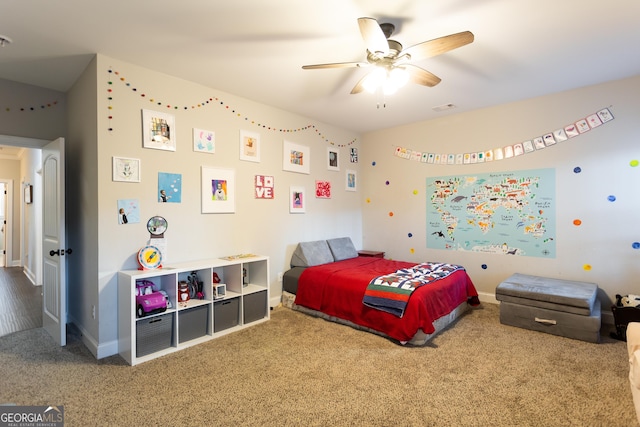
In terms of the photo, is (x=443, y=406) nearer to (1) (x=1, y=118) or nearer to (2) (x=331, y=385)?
(2) (x=331, y=385)

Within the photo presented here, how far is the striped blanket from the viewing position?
2.90m

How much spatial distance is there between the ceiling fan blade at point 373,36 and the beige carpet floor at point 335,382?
2.29 meters

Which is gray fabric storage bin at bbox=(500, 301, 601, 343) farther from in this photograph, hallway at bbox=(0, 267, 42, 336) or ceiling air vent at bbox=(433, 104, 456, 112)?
hallway at bbox=(0, 267, 42, 336)

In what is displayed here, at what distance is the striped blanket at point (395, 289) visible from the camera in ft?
9.50

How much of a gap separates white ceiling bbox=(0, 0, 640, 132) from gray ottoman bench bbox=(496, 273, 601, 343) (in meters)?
2.12

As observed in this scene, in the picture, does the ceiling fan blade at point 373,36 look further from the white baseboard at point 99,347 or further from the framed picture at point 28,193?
the framed picture at point 28,193

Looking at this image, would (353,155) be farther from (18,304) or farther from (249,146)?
(18,304)

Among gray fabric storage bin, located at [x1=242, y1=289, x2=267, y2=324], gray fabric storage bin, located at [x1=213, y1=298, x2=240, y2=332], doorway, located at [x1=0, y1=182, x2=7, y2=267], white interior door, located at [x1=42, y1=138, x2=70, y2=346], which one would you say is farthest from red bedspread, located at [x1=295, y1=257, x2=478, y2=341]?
doorway, located at [x1=0, y1=182, x2=7, y2=267]

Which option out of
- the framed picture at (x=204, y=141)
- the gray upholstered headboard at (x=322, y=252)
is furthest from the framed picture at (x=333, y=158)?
the framed picture at (x=204, y=141)

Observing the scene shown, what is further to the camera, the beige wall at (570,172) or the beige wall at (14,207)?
the beige wall at (14,207)

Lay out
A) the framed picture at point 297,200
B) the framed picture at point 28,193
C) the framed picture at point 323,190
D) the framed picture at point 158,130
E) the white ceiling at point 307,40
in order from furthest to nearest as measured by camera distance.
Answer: the framed picture at point 28,193
the framed picture at point 323,190
the framed picture at point 297,200
the framed picture at point 158,130
the white ceiling at point 307,40

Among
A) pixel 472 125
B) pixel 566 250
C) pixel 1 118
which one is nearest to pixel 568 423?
pixel 566 250

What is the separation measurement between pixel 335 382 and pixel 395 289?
1.06 meters

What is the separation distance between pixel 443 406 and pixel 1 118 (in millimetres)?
4464
